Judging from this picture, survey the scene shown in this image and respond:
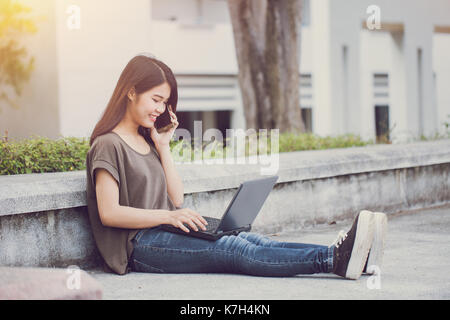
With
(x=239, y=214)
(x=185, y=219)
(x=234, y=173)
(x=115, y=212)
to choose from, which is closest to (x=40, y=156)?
(x=115, y=212)

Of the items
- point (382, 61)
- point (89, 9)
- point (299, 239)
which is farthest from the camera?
point (382, 61)

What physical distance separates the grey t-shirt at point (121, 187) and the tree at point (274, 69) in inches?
220

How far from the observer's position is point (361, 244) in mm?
4145

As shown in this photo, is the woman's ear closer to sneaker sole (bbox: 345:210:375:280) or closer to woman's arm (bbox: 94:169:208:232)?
woman's arm (bbox: 94:169:208:232)

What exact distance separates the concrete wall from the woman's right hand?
0.67 m

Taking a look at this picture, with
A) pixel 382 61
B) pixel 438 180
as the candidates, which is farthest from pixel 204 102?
pixel 438 180

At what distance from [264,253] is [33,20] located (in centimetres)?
663

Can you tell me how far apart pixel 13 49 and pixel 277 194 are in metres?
5.27

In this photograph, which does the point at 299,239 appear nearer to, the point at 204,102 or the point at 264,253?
the point at 264,253

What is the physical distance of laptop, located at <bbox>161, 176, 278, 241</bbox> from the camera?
4316 millimetres

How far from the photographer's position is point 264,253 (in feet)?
14.2

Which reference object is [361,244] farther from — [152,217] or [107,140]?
[107,140]

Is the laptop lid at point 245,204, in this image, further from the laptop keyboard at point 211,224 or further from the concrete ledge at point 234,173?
the concrete ledge at point 234,173

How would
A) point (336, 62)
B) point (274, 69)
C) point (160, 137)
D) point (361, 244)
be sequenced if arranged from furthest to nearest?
point (336, 62), point (274, 69), point (160, 137), point (361, 244)
